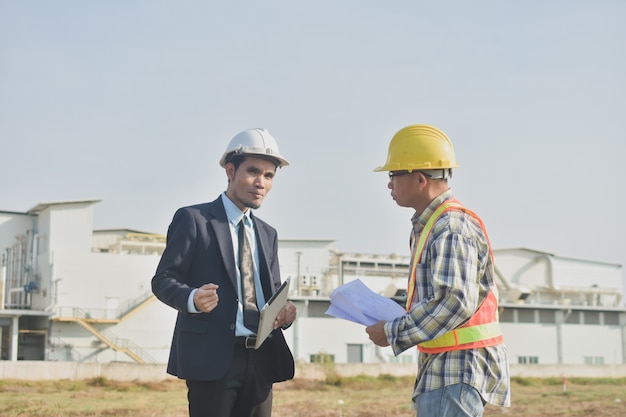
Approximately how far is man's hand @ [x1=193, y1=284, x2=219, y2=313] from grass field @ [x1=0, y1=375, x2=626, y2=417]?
689 cm

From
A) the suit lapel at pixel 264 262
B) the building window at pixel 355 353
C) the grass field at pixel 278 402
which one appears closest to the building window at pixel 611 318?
the building window at pixel 355 353

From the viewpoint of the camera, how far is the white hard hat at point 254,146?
4703mm

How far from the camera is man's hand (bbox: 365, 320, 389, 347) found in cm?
388

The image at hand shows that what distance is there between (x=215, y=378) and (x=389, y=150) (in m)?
1.44

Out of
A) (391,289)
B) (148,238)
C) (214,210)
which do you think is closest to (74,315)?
(148,238)

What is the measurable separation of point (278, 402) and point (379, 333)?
48.8 feet

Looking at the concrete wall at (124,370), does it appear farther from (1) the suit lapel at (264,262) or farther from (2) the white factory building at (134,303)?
(1) the suit lapel at (264,262)

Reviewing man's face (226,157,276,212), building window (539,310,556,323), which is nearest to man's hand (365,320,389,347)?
man's face (226,157,276,212)

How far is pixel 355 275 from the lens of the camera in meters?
47.2

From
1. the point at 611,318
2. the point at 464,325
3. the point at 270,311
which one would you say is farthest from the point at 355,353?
the point at 464,325

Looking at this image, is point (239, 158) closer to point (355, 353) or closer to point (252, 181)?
point (252, 181)

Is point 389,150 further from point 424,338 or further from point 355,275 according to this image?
point 355,275

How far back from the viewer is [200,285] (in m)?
4.62

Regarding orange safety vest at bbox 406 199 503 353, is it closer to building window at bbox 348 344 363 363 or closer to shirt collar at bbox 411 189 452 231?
shirt collar at bbox 411 189 452 231
